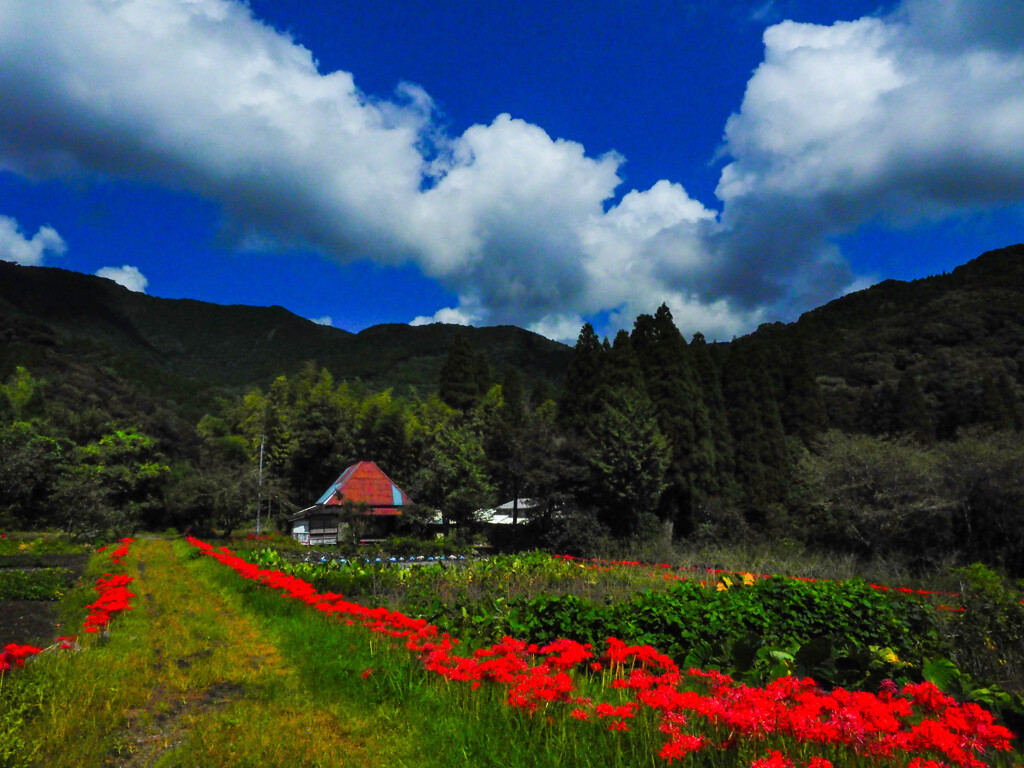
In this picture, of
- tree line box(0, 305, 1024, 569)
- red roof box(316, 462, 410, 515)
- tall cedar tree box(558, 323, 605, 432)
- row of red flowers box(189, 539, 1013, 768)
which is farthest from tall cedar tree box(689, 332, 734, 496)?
row of red flowers box(189, 539, 1013, 768)

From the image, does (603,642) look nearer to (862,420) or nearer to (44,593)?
(44,593)

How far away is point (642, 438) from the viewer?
20.9 metres

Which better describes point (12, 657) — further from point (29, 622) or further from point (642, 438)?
point (642, 438)

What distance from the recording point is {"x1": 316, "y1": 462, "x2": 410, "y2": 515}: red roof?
103 ft

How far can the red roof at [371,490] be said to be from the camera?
31422mm

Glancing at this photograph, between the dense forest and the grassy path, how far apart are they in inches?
561

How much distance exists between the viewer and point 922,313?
53781 millimetres

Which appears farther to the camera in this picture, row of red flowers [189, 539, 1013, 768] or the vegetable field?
the vegetable field

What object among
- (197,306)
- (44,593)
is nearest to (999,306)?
(44,593)

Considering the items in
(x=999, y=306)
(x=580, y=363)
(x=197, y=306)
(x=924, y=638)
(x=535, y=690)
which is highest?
(x=197, y=306)

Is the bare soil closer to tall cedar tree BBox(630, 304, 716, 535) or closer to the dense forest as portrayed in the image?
the dense forest

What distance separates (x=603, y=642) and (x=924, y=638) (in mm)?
3890

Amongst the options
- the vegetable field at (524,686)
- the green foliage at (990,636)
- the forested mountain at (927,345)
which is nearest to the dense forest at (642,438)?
the forested mountain at (927,345)

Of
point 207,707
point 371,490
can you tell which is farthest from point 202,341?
point 207,707
